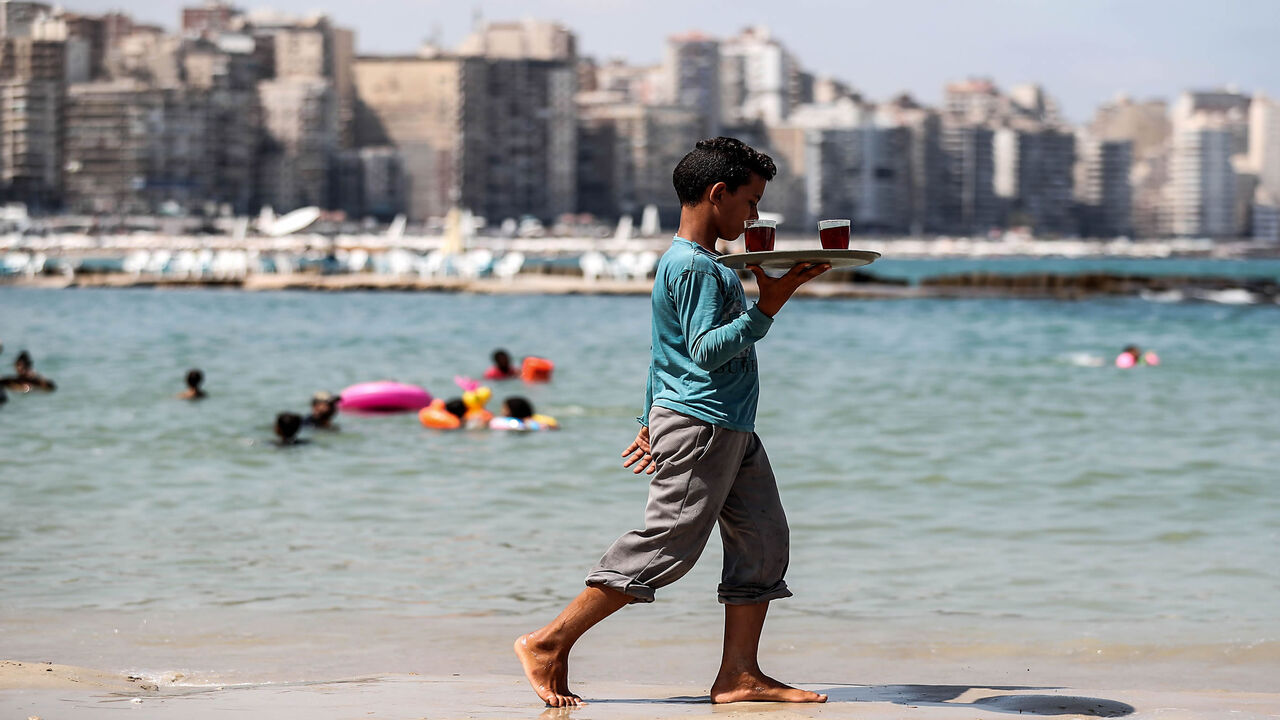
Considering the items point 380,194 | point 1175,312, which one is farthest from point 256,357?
point 380,194

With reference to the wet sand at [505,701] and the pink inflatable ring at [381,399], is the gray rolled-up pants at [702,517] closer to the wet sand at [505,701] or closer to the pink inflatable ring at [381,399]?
the wet sand at [505,701]

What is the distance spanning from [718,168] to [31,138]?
530ft

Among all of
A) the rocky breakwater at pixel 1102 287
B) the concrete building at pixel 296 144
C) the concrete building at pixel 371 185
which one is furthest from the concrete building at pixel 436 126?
the rocky breakwater at pixel 1102 287

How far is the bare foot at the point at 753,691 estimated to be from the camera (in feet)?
16.3

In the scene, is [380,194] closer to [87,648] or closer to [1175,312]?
[1175,312]

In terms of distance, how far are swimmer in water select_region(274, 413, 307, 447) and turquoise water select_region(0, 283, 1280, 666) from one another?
0.17 metres

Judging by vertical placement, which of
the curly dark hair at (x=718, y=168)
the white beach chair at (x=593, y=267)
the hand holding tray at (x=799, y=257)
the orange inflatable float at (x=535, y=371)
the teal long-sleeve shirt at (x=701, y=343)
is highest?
the curly dark hair at (x=718, y=168)

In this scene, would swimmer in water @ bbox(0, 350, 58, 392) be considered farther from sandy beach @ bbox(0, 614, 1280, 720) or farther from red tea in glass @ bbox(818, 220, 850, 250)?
red tea in glass @ bbox(818, 220, 850, 250)

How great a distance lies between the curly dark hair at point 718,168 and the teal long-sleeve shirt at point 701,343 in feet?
0.51

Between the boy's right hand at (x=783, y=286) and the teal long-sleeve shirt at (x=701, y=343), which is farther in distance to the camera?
the teal long-sleeve shirt at (x=701, y=343)

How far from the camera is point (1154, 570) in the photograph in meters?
8.34

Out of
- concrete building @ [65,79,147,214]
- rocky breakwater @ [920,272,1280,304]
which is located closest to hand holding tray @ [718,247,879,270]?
rocky breakwater @ [920,272,1280,304]

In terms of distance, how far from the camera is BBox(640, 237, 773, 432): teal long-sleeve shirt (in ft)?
15.1

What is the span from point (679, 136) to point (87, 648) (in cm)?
18380
